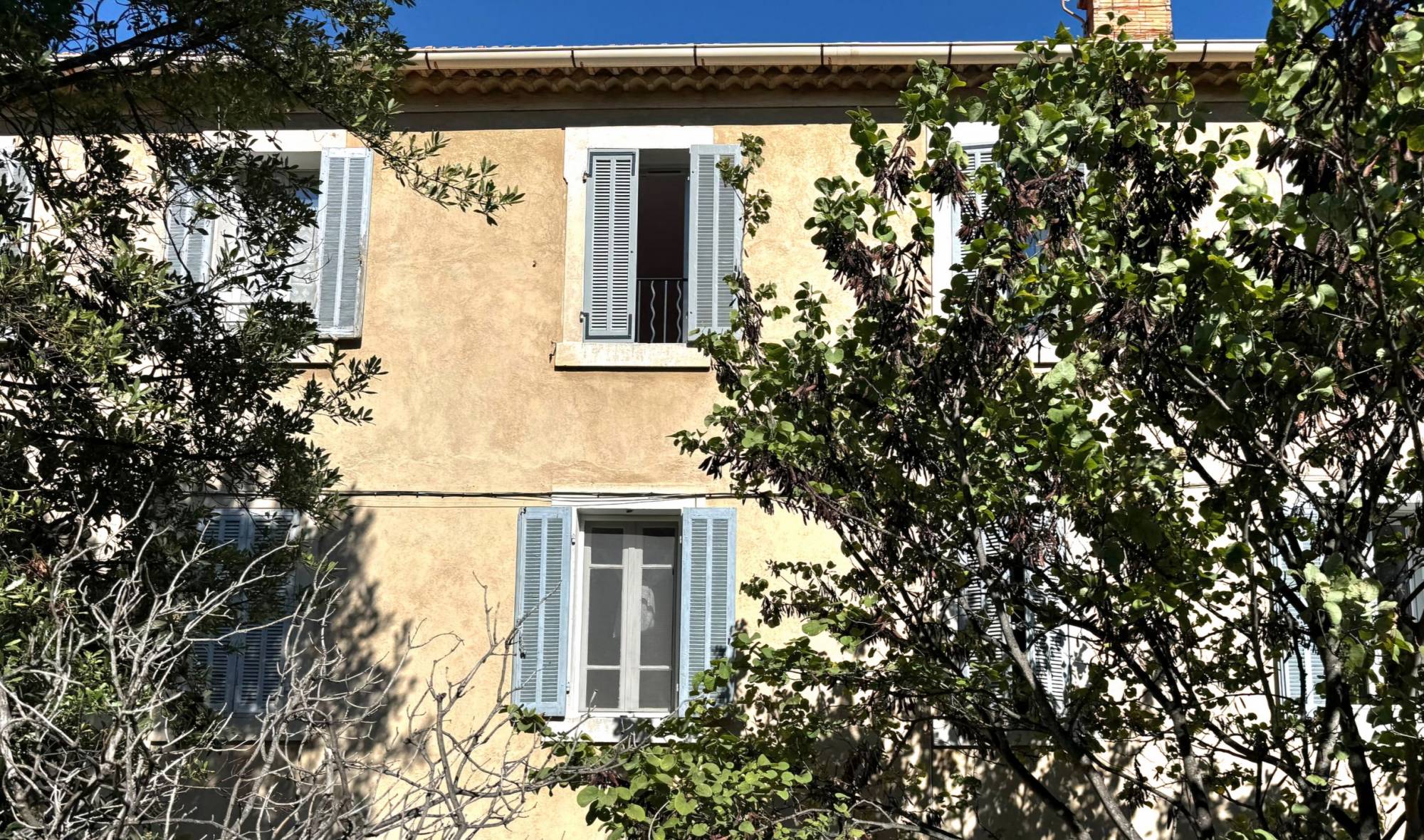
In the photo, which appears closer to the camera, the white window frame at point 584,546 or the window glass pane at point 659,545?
the white window frame at point 584,546

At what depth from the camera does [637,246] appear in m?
8.97

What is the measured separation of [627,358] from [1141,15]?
14.5 feet

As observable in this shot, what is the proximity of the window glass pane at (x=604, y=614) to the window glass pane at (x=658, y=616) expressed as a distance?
15cm

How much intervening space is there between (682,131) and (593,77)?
70 centimetres

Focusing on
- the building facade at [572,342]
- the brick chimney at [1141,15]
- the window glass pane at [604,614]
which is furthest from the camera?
the brick chimney at [1141,15]

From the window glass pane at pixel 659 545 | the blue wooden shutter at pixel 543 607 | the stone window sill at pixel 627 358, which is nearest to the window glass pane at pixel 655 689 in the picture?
the blue wooden shutter at pixel 543 607

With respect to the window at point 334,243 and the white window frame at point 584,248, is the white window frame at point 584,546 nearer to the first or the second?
the white window frame at point 584,248

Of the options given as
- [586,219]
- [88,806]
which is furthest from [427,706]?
[88,806]

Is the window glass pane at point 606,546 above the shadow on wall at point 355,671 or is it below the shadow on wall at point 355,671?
above

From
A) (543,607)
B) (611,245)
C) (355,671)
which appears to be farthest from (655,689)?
(611,245)

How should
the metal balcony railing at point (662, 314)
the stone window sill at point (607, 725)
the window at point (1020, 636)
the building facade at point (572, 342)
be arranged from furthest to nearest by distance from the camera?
the metal balcony railing at point (662, 314)
the building facade at point (572, 342)
the stone window sill at point (607, 725)
the window at point (1020, 636)

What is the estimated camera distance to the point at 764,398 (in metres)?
5.96

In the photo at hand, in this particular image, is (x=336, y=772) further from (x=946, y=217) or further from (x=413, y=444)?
(x=946, y=217)

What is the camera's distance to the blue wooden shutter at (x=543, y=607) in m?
7.98
